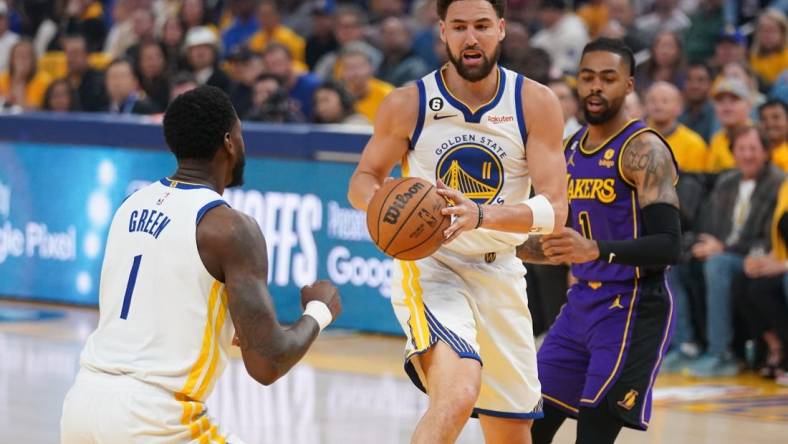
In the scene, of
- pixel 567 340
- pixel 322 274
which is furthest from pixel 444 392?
pixel 322 274

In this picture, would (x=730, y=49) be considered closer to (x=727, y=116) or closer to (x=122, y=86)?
(x=727, y=116)

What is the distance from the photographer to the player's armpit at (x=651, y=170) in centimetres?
616

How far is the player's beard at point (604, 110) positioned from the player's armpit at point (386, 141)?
86cm

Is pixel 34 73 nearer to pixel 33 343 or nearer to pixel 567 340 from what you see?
pixel 33 343

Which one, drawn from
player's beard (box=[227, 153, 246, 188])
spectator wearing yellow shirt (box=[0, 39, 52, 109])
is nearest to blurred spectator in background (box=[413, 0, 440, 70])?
spectator wearing yellow shirt (box=[0, 39, 52, 109])

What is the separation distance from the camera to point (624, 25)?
14492 millimetres

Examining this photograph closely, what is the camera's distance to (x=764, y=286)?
33.3 feet

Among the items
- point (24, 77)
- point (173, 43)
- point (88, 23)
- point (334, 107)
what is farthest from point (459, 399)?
point (88, 23)

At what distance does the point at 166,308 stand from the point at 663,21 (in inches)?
422

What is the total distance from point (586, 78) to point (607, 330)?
1.14m

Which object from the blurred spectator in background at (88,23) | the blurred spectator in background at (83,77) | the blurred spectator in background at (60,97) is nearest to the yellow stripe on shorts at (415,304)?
the blurred spectator in background at (60,97)

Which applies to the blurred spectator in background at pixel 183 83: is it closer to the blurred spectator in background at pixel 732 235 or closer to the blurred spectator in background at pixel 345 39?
the blurred spectator in background at pixel 345 39

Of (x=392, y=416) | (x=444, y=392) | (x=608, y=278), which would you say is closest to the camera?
(x=444, y=392)

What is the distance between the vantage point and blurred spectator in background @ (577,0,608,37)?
49.1 ft
